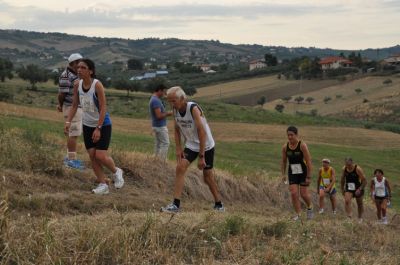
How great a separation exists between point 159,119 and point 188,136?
3.43 m

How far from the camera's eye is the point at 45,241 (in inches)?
173

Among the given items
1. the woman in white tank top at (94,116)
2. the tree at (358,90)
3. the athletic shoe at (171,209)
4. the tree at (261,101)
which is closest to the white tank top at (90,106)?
the woman in white tank top at (94,116)

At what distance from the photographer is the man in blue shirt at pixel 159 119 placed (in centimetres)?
1077

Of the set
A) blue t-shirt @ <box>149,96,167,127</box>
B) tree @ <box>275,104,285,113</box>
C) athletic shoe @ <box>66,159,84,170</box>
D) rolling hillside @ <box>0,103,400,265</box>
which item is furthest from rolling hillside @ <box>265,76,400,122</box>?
athletic shoe @ <box>66,159,84,170</box>

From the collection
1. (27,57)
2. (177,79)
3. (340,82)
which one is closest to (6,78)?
(177,79)

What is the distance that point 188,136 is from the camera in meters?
7.47

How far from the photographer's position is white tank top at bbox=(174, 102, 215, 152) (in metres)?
7.30

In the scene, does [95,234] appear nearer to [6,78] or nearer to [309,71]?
[6,78]

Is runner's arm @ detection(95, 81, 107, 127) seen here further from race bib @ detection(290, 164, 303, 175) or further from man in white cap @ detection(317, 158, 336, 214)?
man in white cap @ detection(317, 158, 336, 214)

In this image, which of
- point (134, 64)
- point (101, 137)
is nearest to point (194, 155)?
point (101, 137)

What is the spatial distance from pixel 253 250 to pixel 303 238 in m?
1.16

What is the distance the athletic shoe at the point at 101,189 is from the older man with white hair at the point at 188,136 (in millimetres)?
1018

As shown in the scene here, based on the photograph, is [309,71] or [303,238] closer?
[303,238]

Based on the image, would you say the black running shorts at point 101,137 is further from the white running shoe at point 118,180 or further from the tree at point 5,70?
the tree at point 5,70
